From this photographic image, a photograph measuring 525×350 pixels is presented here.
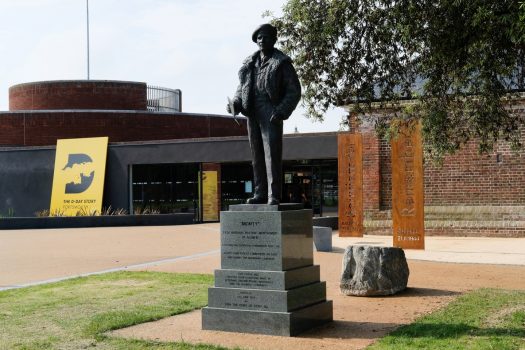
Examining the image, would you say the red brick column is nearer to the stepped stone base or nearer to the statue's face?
the stepped stone base

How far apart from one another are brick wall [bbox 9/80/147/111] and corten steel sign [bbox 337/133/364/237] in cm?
2220

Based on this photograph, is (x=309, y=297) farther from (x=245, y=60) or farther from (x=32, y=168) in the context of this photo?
(x=32, y=168)

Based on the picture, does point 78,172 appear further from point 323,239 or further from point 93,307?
point 93,307

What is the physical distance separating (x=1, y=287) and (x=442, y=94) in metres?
7.88

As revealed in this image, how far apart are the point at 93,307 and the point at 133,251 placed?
8.55m

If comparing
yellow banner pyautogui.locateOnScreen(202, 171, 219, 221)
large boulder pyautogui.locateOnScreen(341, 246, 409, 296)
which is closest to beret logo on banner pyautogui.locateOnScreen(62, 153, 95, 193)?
yellow banner pyautogui.locateOnScreen(202, 171, 219, 221)

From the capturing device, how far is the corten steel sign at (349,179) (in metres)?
21.7

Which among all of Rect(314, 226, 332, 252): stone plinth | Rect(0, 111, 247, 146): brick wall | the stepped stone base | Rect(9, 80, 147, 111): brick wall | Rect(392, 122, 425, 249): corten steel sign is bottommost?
the stepped stone base

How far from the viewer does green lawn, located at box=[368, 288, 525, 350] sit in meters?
7.30

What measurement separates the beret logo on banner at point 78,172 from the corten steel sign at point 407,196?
17713 mm

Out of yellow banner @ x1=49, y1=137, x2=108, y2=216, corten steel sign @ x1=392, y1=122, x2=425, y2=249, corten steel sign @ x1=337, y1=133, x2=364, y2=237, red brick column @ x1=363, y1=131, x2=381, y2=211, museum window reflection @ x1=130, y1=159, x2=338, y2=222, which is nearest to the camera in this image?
corten steel sign @ x1=392, y1=122, x2=425, y2=249

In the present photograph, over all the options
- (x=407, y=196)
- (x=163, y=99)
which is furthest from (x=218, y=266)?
(x=163, y=99)

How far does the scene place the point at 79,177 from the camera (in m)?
33.0

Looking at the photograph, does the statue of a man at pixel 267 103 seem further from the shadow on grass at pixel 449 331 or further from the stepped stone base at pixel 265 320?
the shadow on grass at pixel 449 331
